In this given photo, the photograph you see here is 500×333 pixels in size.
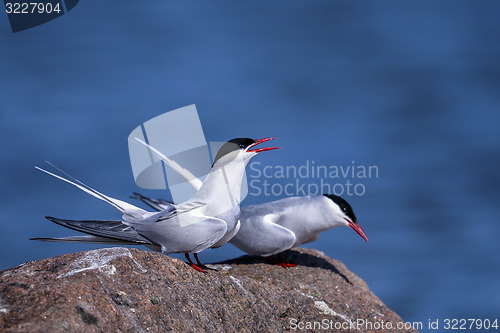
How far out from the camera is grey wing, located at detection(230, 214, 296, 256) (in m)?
5.61

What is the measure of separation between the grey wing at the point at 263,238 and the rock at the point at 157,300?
0.40 meters

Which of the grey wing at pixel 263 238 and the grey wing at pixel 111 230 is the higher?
the grey wing at pixel 111 230

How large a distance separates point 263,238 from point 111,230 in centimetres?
154

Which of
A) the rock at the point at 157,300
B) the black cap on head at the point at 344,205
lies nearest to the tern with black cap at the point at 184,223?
the rock at the point at 157,300

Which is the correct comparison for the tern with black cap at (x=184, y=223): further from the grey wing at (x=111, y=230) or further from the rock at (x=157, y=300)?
the rock at (x=157, y=300)

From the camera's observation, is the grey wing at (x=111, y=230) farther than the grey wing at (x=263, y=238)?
No

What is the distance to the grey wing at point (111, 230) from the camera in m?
4.34

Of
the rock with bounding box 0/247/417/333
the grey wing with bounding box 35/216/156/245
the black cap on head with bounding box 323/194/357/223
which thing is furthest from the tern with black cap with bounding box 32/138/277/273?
the black cap on head with bounding box 323/194/357/223

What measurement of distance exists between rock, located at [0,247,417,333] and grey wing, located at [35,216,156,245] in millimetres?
416

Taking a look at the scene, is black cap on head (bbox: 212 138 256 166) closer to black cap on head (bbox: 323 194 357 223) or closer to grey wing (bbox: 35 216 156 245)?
grey wing (bbox: 35 216 156 245)

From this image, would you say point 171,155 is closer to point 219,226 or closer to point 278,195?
point 219,226

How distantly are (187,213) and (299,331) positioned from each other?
42.5 inches

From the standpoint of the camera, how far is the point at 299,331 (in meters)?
4.42

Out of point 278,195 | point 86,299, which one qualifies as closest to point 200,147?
point 86,299
